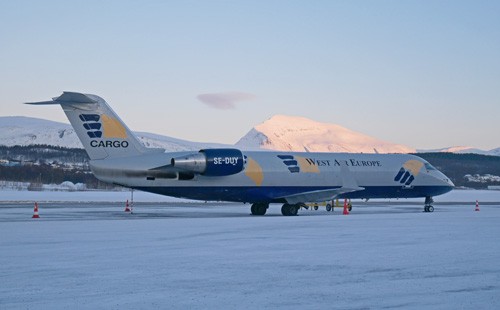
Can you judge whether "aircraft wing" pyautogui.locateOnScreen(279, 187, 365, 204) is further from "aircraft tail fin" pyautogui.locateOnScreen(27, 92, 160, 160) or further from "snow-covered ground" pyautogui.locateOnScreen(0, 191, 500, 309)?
"snow-covered ground" pyautogui.locateOnScreen(0, 191, 500, 309)

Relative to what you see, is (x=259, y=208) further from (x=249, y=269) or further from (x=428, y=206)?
(x=249, y=269)

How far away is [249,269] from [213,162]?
842 inches

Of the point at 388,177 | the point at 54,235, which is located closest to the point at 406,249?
the point at 54,235

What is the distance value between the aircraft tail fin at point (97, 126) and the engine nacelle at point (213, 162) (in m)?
2.74

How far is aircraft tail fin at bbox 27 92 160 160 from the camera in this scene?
105 feet

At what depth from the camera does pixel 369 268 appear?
536 inches

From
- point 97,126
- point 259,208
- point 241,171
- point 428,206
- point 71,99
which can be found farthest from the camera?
point 428,206

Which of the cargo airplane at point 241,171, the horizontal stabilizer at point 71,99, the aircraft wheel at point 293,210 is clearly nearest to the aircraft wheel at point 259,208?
the cargo airplane at point 241,171

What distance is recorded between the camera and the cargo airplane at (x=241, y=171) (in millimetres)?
32469

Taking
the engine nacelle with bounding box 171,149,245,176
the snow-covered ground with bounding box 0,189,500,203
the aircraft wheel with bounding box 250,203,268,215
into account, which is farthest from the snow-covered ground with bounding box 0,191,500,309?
the snow-covered ground with bounding box 0,189,500,203

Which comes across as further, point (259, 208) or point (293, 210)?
point (259, 208)

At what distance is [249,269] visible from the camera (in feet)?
44.2

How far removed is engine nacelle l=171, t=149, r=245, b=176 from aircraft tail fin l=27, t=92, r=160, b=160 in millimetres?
2738

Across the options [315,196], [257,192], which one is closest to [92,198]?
[257,192]
